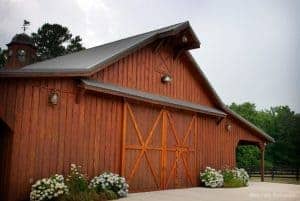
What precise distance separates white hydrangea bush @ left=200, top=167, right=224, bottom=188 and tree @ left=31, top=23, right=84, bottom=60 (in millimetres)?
24974

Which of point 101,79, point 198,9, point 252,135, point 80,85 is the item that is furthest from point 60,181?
point 252,135

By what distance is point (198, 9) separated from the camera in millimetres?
8125

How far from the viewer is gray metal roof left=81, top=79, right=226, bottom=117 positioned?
1030cm

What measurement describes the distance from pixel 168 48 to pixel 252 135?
7.80 m

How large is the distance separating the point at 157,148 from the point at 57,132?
13.2ft

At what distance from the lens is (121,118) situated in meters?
11.7

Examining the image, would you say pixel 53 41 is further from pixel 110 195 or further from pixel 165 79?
pixel 110 195

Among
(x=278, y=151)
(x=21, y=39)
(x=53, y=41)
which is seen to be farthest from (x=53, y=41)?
(x=278, y=151)

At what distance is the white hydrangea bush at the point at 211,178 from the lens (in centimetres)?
1457

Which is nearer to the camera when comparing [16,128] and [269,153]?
[16,128]

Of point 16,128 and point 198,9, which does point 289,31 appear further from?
point 16,128

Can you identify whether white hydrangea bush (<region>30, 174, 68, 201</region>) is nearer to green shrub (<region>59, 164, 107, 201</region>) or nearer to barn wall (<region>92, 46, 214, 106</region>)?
green shrub (<region>59, 164, 107, 201</region>)

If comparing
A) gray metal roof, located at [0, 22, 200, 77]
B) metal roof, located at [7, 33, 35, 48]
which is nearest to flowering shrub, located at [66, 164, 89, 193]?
gray metal roof, located at [0, 22, 200, 77]

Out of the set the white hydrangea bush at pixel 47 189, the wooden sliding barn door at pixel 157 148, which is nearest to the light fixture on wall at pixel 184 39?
the wooden sliding barn door at pixel 157 148
